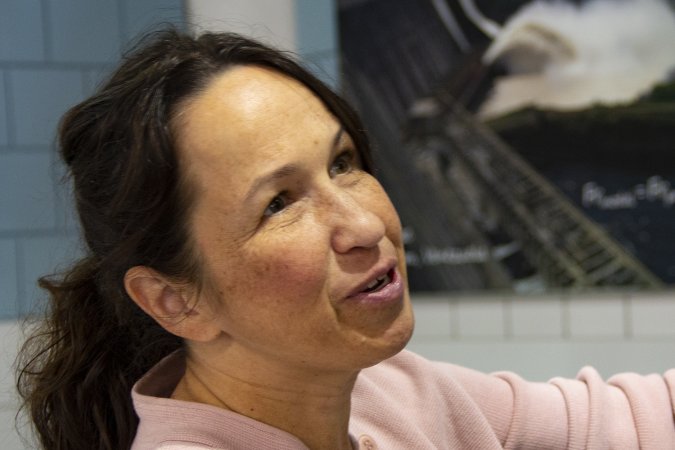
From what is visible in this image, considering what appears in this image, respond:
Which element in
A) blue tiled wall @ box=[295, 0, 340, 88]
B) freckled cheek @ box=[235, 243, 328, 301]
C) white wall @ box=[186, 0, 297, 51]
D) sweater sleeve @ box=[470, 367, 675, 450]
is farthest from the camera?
blue tiled wall @ box=[295, 0, 340, 88]

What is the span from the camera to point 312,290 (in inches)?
25.5

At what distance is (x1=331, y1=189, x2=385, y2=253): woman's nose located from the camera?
654 mm

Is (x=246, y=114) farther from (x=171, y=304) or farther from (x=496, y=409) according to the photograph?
(x=496, y=409)

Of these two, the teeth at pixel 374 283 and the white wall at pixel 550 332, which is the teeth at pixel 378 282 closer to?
the teeth at pixel 374 283

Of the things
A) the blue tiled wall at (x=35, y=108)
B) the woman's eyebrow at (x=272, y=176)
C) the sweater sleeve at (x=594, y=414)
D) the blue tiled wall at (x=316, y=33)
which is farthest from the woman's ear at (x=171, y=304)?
the blue tiled wall at (x=316, y=33)

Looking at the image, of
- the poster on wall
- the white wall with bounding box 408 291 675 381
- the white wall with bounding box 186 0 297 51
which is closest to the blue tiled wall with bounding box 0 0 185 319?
the white wall with bounding box 186 0 297 51

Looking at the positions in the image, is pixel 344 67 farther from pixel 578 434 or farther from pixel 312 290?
pixel 312 290

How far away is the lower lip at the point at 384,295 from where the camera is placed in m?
0.66

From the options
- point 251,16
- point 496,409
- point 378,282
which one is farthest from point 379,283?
Result: point 251,16

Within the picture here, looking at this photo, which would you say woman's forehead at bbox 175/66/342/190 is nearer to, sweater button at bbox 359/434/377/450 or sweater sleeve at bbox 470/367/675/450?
sweater button at bbox 359/434/377/450

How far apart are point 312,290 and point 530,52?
1164mm

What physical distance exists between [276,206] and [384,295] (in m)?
0.11

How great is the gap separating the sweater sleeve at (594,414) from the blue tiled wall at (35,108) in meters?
0.86

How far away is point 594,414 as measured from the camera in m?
0.91
